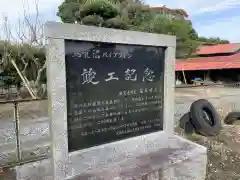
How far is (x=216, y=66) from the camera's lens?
19.6m

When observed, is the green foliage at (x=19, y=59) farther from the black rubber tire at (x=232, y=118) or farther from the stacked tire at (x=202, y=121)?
the black rubber tire at (x=232, y=118)

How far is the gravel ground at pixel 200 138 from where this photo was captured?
373 cm

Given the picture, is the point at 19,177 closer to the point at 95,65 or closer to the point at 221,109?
the point at 95,65

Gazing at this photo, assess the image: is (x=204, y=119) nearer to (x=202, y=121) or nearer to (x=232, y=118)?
(x=202, y=121)

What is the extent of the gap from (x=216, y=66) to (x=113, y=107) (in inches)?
748

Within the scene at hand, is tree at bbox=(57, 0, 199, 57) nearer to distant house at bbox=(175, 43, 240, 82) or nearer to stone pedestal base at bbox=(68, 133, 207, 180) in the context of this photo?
distant house at bbox=(175, 43, 240, 82)

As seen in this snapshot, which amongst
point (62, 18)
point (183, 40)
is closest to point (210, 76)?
point (183, 40)

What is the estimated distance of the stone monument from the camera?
86.0 inches

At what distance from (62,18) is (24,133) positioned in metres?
15.8

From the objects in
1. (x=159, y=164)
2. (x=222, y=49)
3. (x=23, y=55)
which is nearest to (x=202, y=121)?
(x=159, y=164)

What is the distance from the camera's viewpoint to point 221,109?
25.3ft

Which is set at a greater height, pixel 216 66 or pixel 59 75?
pixel 216 66

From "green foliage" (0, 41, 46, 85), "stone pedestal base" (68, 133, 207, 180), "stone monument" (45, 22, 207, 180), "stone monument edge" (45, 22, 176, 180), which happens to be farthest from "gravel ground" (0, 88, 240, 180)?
"green foliage" (0, 41, 46, 85)

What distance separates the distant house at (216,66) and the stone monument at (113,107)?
17.2 metres
